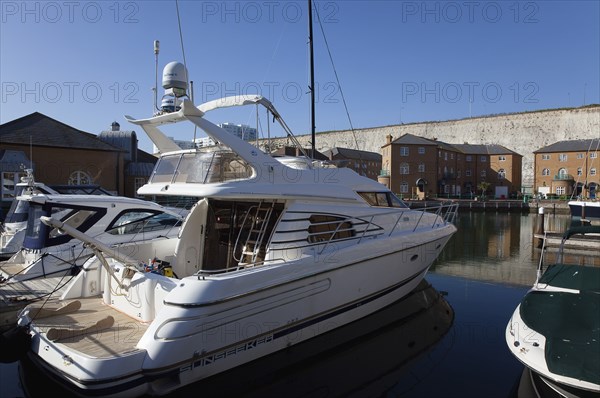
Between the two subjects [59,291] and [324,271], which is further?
[59,291]

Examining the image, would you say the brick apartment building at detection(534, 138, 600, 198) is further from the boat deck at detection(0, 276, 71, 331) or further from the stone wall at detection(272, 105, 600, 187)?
the boat deck at detection(0, 276, 71, 331)

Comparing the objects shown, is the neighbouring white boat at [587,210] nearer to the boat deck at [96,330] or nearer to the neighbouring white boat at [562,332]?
the neighbouring white boat at [562,332]

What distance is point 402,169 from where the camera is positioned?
5106 cm

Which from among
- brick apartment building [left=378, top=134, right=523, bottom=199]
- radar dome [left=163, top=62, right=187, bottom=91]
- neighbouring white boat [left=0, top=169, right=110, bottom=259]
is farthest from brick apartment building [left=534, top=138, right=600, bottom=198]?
neighbouring white boat [left=0, top=169, right=110, bottom=259]

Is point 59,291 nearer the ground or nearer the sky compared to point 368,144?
nearer the ground

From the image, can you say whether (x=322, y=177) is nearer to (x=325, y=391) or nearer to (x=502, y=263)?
(x=325, y=391)

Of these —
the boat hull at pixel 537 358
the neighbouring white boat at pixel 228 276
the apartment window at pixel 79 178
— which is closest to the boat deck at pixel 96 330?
the neighbouring white boat at pixel 228 276

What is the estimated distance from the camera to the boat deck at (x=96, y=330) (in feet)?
15.1

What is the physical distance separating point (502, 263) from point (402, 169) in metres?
38.9

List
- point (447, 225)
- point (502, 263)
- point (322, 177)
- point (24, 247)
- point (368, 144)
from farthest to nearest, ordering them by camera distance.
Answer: point (368, 144), point (502, 263), point (447, 225), point (24, 247), point (322, 177)

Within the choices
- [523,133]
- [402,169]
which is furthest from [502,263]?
[523,133]

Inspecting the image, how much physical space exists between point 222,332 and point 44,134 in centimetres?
2577

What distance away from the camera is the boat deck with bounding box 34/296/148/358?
4.59 m

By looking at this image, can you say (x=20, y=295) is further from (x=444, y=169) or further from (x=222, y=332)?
(x=444, y=169)
